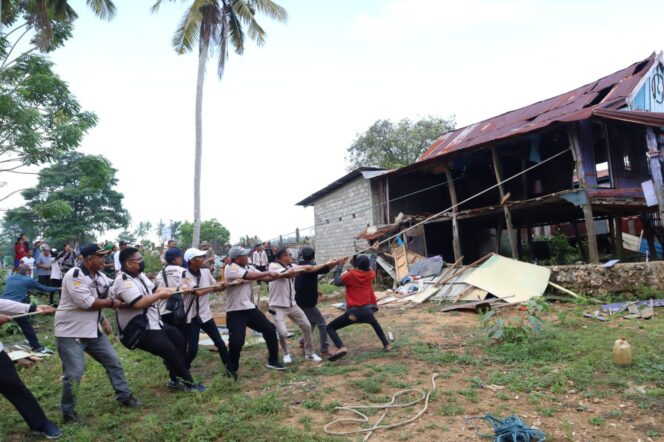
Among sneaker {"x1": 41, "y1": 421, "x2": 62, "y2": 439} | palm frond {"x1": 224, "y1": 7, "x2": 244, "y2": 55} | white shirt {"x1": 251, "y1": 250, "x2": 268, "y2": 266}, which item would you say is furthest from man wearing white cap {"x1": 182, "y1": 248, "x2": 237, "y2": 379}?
palm frond {"x1": 224, "y1": 7, "x2": 244, "y2": 55}

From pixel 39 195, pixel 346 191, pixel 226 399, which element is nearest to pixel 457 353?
pixel 226 399

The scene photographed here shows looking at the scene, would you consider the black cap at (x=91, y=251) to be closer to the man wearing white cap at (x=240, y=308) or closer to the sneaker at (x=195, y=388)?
the man wearing white cap at (x=240, y=308)

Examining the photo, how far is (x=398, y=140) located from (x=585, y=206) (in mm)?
18931

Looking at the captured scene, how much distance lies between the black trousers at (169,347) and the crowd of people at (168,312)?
0.01 m

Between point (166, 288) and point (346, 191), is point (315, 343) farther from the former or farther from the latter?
point (346, 191)

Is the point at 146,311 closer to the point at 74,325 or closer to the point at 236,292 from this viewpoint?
the point at 74,325

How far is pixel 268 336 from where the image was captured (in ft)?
18.8

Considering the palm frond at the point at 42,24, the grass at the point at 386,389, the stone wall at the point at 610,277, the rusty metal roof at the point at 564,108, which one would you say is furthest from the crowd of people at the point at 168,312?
the palm frond at the point at 42,24

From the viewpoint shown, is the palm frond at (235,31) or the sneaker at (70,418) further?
the palm frond at (235,31)

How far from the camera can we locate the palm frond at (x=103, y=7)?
1450 centimetres

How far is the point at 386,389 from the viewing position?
188 inches

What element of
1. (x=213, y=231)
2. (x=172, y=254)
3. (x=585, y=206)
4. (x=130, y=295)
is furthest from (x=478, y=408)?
(x=213, y=231)

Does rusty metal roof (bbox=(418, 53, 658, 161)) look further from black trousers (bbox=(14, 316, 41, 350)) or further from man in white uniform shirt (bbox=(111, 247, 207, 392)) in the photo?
black trousers (bbox=(14, 316, 41, 350))

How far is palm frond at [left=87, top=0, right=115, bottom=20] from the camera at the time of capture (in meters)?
14.5
